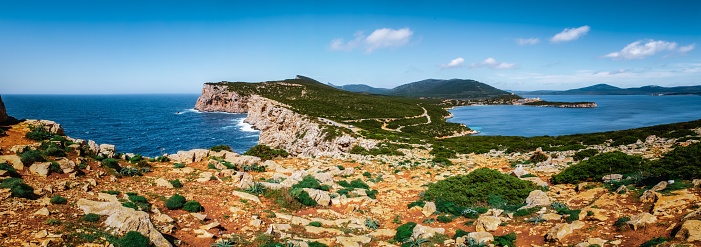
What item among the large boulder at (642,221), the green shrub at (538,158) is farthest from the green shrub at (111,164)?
the green shrub at (538,158)

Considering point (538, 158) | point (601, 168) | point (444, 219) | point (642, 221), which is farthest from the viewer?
point (538, 158)

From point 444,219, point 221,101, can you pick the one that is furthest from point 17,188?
point 221,101

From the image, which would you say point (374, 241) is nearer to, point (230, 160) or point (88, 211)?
point (88, 211)

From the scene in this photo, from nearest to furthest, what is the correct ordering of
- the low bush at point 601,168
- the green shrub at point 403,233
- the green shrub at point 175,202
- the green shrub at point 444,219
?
the green shrub at point 403,233 < the green shrub at point 175,202 < the green shrub at point 444,219 < the low bush at point 601,168

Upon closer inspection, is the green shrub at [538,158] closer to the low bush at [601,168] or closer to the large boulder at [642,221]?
the low bush at [601,168]

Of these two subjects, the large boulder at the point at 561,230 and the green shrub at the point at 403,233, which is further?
the green shrub at the point at 403,233

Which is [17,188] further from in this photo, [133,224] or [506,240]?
[506,240]

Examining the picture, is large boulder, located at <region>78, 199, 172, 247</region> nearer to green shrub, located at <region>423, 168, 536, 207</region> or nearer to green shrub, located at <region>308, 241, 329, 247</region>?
green shrub, located at <region>308, 241, 329, 247</region>
